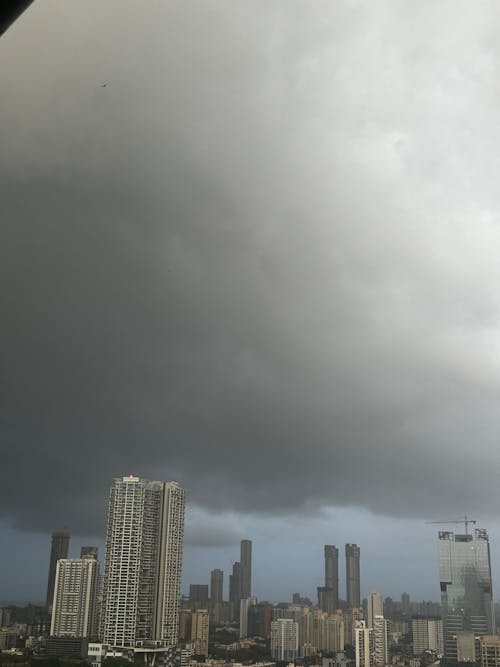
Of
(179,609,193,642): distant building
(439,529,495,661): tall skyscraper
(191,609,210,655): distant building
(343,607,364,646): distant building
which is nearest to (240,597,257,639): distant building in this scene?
(191,609,210,655): distant building

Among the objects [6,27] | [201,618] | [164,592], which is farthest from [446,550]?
[6,27]

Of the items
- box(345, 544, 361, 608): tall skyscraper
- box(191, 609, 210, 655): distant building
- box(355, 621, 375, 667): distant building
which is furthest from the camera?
box(345, 544, 361, 608): tall skyscraper

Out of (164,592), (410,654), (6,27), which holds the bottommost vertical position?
(410,654)

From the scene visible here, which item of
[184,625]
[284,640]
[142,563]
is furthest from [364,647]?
[142,563]

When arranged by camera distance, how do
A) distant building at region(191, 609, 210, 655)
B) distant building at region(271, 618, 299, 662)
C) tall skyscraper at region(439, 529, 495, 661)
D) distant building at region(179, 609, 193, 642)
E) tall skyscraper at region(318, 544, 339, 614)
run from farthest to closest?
tall skyscraper at region(318, 544, 339, 614)
tall skyscraper at region(439, 529, 495, 661)
distant building at region(271, 618, 299, 662)
distant building at region(179, 609, 193, 642)
distant building at region(191, 609, 210, 655)

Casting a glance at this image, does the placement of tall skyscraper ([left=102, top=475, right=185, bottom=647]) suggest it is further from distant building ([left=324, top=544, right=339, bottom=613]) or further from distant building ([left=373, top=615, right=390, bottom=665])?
distant building ([left=324, top=544, right=339, bottom=613])

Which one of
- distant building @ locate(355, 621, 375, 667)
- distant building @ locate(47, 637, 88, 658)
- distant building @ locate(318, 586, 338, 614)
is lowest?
distant building @ locate(355, 621, 375, 667)

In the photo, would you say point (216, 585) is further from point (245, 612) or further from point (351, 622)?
point (351, 622)

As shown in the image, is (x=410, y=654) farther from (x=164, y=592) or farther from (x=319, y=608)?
(x=164, y=592)
